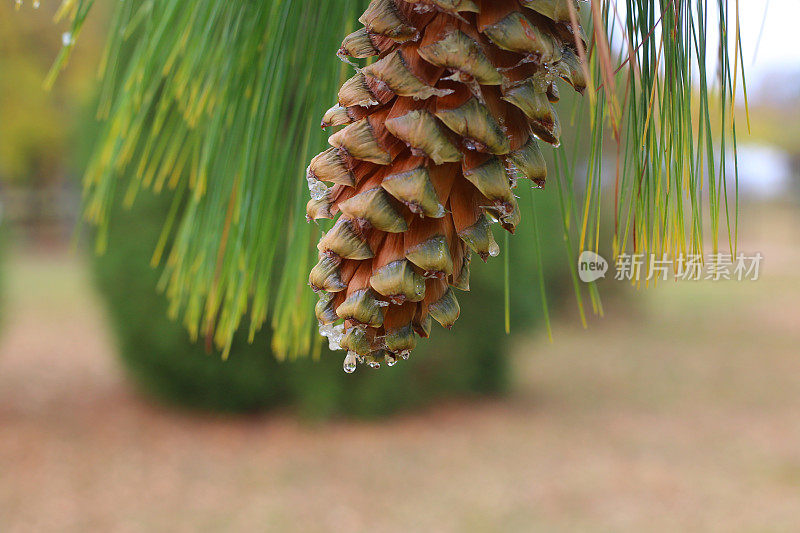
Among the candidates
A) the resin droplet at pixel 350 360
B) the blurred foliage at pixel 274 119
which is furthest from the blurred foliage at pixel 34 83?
the resin droplet at pixel 350 360

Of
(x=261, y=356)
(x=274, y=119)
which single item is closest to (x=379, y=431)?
(x=261, y=356)

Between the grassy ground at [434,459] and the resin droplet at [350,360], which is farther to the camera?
the grassy ground at [434,459]

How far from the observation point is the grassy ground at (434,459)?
2773 mm

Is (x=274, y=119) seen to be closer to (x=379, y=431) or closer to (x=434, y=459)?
(x=434, y=459)

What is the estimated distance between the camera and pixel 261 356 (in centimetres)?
331

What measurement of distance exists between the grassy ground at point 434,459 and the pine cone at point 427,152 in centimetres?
245

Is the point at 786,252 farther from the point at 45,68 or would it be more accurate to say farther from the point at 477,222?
the point at 477,222

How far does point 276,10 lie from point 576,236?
0.98ft

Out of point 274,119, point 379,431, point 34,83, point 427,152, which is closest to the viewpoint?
point 427,152

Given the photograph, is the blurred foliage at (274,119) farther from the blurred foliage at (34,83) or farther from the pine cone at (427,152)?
the blurred foliage at (34,83)

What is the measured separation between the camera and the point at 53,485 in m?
3.04

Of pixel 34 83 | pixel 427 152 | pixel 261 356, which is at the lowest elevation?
pixel 261 356

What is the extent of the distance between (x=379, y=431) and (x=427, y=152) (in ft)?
10.6

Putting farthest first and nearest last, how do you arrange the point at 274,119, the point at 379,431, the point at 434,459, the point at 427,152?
1. the point at 379,431
2. the point at 434,459
3. the point at 274,119
4. the point at 427,152
